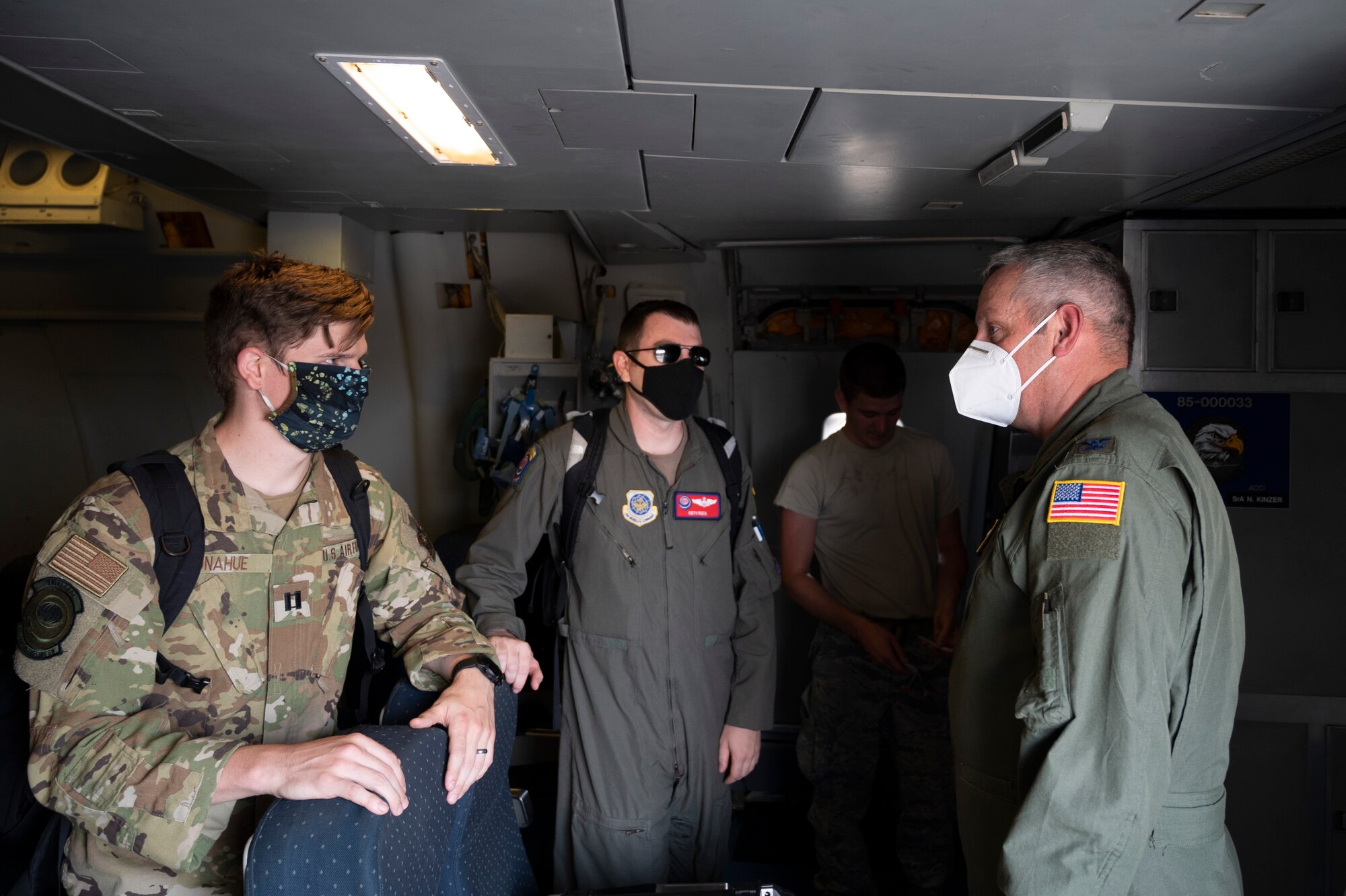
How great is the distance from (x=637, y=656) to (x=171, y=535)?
1211 mm

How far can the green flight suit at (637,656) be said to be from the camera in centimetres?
236

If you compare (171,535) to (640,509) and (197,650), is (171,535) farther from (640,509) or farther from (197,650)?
(640,509)

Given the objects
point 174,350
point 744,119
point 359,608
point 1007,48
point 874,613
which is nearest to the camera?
point 1007,48

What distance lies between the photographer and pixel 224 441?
1771mm

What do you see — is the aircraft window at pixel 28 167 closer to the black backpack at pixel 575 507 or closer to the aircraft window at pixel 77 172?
the aircraft window at pixel 77 172

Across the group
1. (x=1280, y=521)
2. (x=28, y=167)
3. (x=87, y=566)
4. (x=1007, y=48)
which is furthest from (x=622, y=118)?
(x=28, y=167)

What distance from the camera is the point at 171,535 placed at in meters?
1.57

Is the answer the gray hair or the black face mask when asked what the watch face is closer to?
the black face mask

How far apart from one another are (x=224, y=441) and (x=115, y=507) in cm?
28

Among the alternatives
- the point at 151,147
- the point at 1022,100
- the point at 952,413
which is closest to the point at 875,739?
the point at 952,413

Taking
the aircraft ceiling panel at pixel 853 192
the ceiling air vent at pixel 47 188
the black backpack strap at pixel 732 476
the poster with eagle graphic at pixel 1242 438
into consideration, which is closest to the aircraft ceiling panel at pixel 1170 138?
the aircraft ceiling panel at pixel 853 192

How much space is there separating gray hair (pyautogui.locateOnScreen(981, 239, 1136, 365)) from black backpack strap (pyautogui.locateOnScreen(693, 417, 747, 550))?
1.04 meters

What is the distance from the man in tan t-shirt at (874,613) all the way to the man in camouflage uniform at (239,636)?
1.88 metres

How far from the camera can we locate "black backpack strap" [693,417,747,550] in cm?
257
